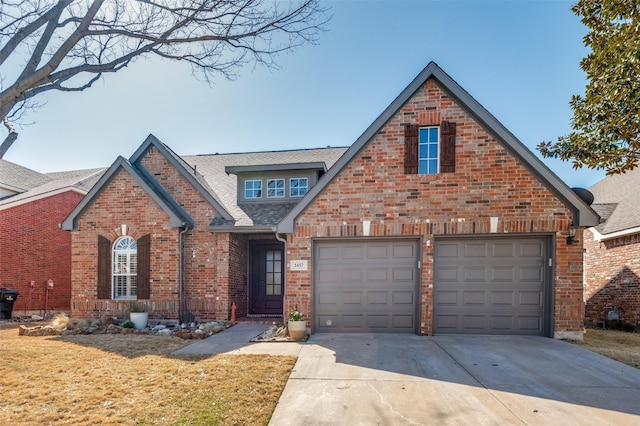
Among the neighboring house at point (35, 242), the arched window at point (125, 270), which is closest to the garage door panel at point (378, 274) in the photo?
the arched window at point (125, 270)

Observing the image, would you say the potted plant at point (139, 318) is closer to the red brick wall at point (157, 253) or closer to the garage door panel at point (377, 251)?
the red brick wall at point (157, 253)

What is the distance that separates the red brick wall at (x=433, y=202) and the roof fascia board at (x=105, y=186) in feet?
15.0

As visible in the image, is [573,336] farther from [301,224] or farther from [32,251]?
[32,251]

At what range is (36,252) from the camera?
14.2 m

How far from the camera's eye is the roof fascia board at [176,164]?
10.9 m

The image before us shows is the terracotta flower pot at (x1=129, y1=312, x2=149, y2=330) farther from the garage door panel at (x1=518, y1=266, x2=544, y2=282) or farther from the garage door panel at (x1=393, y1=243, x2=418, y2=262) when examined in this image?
the garage door panel at (x1=518, y1=266, x2=544, y2=282)

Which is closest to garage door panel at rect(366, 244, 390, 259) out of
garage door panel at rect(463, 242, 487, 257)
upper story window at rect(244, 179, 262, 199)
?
garage door panel at rect(463, 242, 487, 257)

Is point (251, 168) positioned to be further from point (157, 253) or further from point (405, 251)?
point (405, 251)

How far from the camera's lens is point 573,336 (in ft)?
26.1

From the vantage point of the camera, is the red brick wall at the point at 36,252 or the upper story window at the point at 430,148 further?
the red brick wall at the point at 36,252

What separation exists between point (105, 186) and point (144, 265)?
2.89 m

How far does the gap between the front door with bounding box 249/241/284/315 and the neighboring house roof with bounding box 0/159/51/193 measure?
1225 centimetres

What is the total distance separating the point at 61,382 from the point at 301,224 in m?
5.56

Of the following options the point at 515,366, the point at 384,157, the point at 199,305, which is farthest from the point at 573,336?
the point at 199,305
